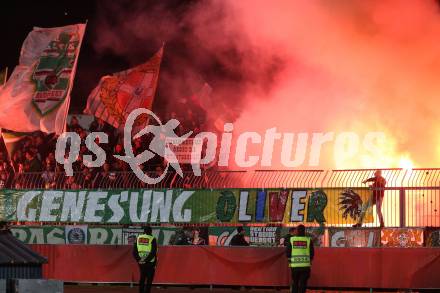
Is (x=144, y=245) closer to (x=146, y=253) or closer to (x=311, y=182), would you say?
(x=146, y=253)

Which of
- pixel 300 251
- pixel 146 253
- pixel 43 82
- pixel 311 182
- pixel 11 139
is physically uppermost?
pixel 43 82

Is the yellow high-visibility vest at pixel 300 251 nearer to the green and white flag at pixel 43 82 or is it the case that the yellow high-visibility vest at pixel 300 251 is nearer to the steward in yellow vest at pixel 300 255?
the steward in yellow vest at pixel 300 255

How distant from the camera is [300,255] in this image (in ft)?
60.1

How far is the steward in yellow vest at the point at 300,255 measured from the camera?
1828 cm

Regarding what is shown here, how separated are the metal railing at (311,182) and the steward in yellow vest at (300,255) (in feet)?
12.3

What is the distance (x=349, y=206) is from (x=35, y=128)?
1014 cm

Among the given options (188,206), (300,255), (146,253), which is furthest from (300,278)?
(188,206)

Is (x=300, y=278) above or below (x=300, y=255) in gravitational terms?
below

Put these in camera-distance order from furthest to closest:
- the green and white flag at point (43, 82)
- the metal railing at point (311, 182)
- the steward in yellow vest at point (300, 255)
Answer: the green and white flag at point (43, 82) → the metal railing at point (311, 182) → the steward in yellow vest at point (300, 255)

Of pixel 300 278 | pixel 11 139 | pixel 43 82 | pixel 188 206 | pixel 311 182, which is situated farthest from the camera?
pixel 11 139

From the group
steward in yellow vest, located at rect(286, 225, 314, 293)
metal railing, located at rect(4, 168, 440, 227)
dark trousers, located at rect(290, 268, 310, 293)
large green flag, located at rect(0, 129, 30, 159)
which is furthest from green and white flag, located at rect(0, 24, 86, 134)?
dark trousers, located at rect(290, 268, 310, 293)

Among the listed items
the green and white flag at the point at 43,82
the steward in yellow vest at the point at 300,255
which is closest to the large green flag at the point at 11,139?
the green and white flag at the point at 43,82

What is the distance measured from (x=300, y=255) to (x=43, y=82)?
37.4 ft

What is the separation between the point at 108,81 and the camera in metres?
28.5
